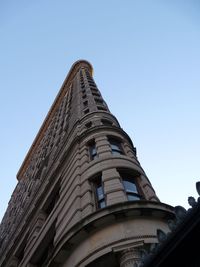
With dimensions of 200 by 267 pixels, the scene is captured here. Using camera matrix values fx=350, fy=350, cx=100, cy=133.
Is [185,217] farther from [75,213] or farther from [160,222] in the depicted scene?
[75,213]

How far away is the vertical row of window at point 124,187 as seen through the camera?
14.3 metres

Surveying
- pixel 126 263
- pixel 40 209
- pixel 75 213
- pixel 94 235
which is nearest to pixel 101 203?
pixel 75 213

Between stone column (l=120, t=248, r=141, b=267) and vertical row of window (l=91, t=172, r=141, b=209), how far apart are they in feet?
12.0

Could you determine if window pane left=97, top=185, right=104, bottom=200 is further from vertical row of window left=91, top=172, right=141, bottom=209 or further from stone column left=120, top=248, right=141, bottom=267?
stone column left=120, top=248, right=141, bottom=267

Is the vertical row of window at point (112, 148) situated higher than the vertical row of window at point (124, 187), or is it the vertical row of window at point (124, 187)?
the vertical row of window at point (112, 148)

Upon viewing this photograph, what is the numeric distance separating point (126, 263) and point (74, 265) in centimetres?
211

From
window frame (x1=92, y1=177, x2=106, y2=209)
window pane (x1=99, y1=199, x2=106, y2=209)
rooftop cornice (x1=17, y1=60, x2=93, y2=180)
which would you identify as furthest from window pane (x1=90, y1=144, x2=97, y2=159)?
rooftop cornice (x1=17, y1=60, x2=93, y2=180)

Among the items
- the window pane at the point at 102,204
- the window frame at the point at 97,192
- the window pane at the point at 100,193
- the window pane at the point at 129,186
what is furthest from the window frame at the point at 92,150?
the window pane at the point at 102,204

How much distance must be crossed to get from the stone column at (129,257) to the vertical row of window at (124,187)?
12.0 feet

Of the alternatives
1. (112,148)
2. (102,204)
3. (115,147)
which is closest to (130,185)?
(102,204)

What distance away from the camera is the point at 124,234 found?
11023 mm

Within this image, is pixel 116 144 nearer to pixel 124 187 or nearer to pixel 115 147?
pixel 115 147

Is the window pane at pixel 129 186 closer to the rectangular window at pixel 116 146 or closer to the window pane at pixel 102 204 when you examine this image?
the window pane at pixel 102 204

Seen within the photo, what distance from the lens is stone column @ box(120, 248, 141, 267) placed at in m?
9.70
